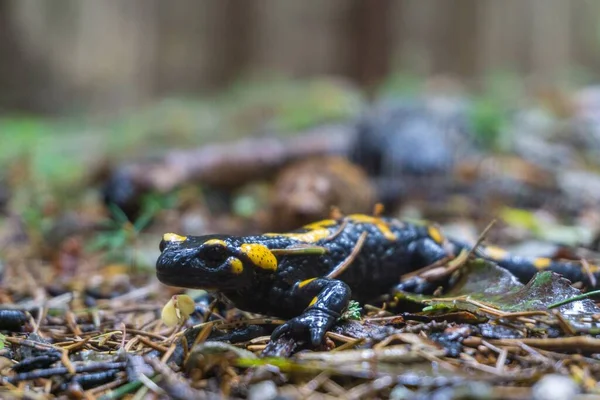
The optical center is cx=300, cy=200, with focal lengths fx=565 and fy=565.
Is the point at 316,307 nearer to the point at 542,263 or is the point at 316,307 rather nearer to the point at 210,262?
the point at 210,262

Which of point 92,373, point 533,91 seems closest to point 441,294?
point 92,373

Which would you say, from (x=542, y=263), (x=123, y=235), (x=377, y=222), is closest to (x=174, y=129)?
(x=123, y=235)

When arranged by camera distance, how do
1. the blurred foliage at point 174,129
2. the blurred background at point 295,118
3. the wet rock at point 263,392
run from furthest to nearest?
the blurred foliage at point 174,129 < the blurred background at point 295,118 < the wet rock at point 263,392

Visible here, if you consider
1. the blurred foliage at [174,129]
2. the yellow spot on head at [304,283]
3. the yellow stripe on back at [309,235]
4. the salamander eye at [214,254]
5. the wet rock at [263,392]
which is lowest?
the blurred foliage at [174,129]

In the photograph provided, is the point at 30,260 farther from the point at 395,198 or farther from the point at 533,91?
the point at 533,91

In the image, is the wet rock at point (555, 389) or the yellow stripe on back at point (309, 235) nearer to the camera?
the wet rock at point (555, 389)

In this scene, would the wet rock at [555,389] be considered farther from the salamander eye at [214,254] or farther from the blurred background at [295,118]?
the blurred background at [295,118]

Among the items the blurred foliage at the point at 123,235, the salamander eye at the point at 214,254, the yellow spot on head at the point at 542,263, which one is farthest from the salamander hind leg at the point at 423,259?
the blurred foliage at the point at 123,235
